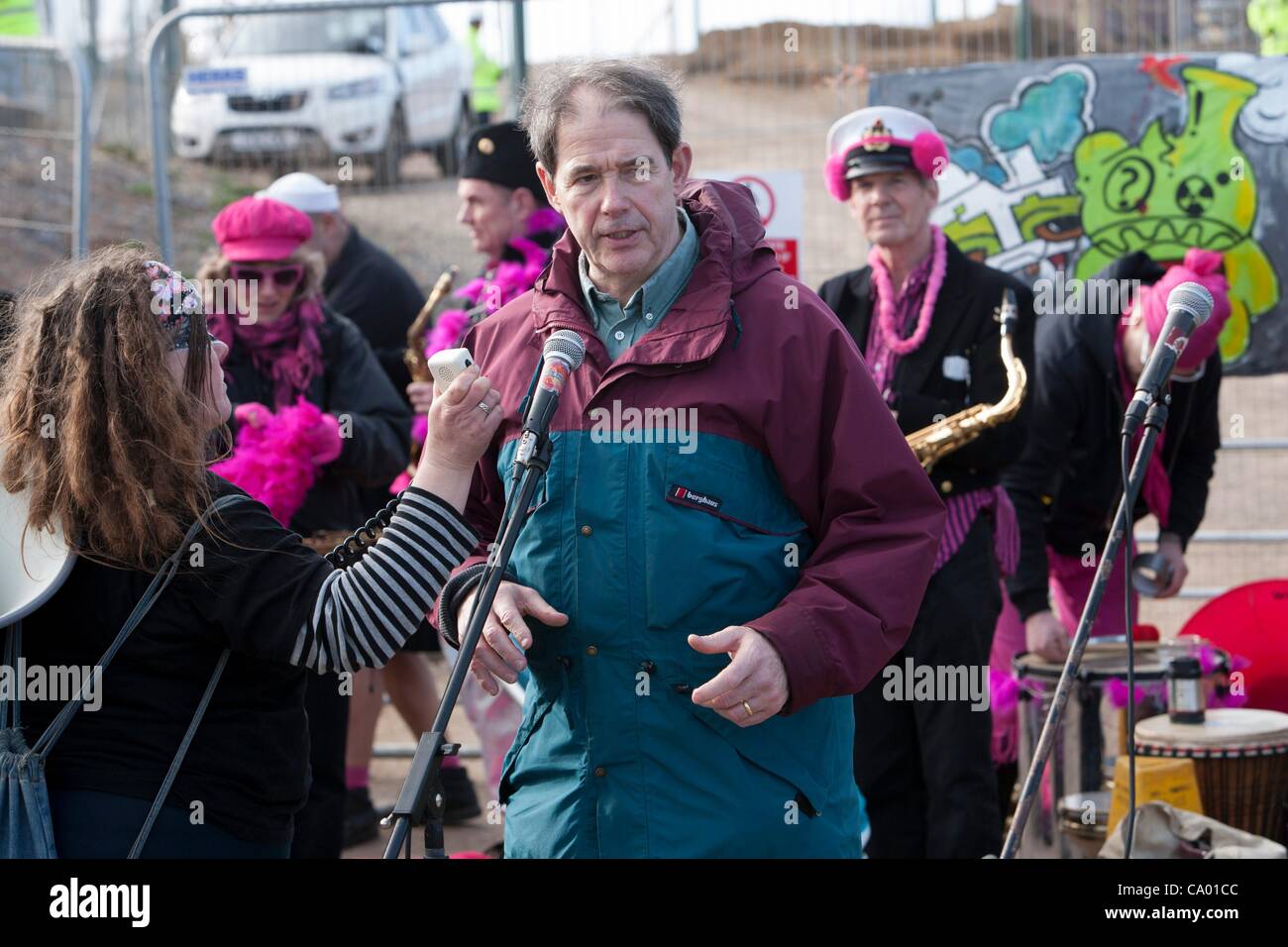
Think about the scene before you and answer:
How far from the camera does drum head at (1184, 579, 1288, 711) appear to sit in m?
5.59

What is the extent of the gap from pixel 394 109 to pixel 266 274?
315cm

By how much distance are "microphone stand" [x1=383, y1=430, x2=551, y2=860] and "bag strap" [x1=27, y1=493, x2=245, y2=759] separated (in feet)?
2.11

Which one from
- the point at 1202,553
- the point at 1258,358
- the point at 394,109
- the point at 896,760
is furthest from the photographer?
the point at 1202,553

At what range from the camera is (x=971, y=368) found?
497 centimetres

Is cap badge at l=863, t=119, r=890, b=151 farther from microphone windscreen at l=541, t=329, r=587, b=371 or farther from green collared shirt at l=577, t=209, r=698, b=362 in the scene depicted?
microphone windscreen at l=541, t=329, r=587, b=371

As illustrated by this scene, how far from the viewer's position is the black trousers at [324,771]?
5039 mm

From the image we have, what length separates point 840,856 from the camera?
3012mm

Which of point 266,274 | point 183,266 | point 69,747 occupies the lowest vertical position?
point 69,747

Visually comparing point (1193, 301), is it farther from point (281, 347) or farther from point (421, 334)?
point (421, 334)

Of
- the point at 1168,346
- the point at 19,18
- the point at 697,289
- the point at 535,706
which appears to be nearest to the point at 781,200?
the point at 1168,346

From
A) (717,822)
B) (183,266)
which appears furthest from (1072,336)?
(183,266)

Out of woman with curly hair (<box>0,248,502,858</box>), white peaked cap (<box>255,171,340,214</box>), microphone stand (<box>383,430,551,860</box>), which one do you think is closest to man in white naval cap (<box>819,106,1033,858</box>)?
woman with curly hair (<box>0,248,502,858</box>)

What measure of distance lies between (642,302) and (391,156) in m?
5.24
